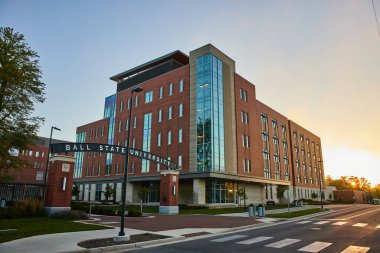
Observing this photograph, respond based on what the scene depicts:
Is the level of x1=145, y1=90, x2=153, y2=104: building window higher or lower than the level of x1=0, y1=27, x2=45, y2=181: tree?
higher

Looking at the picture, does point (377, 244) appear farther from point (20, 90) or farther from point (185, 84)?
point (185, 84)

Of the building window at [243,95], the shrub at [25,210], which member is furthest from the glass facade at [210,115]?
the shrub at [25,210]

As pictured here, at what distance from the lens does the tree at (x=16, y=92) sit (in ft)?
62.8

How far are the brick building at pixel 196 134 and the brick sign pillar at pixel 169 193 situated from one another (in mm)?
10222

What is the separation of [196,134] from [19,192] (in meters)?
27.2

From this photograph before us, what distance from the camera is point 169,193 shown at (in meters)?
29.6

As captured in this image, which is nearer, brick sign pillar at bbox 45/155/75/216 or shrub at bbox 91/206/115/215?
brick sign pillar at bbox 45/155/75/216

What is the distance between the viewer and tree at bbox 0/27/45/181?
1914cm

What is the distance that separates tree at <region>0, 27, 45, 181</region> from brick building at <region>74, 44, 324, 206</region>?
24155 millimetres

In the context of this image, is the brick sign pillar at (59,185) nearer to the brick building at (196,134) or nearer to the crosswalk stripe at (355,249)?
the crosswalk stripe at (355,249)

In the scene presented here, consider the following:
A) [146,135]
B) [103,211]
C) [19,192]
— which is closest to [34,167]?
[146,135]

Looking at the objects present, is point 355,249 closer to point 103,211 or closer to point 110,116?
point 103,211

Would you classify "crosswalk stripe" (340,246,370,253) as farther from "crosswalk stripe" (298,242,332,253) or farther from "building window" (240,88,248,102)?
"building window" (240,88,248,102)

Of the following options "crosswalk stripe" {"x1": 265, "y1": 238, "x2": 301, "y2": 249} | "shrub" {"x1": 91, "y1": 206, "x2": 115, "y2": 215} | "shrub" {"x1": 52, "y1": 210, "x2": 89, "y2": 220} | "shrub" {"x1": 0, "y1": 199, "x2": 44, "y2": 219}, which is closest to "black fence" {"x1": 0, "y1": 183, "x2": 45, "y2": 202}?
"shrub" {"x1": 0, "y1": 199, "x2": 44, "y2": 219}
